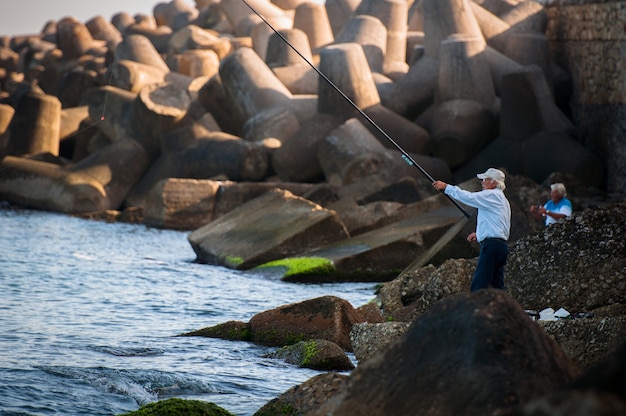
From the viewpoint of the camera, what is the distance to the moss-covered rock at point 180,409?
6.66 metres

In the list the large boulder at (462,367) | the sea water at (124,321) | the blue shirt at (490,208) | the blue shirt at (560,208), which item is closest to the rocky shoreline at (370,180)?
the large boulder at (462,367)

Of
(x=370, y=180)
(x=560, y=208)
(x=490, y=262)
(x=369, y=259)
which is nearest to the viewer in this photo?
(x=490, y=262)

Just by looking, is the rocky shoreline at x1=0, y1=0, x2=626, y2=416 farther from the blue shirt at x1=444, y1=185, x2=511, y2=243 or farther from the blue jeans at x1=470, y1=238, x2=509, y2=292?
the blue shirt at x1=444, y1=185, x2=511, y2=243

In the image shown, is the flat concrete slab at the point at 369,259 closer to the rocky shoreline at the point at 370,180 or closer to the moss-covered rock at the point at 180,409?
the rocky shoreline at the point at 370,180

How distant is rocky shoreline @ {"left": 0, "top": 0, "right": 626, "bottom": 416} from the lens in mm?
5230

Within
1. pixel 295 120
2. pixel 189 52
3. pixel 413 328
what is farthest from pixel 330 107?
pixel 413 328

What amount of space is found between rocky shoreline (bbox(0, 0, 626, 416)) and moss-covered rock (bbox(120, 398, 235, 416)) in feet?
1.08

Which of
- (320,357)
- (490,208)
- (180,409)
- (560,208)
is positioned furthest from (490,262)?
(560,208)

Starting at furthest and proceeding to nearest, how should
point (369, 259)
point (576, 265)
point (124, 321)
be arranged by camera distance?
point (369, 259)
point (124, 321)
point (576, 265)

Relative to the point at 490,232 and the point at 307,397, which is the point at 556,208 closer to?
the point at 490,232

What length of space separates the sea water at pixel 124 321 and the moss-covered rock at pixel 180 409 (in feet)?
2.87

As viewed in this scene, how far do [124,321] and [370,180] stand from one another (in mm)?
8124

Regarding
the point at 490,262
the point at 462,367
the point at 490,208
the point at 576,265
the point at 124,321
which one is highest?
the point at 462,367

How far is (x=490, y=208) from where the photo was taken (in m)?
8.91
